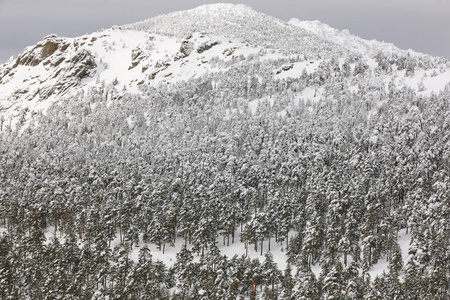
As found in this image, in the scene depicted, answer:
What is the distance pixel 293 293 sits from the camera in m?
55.4

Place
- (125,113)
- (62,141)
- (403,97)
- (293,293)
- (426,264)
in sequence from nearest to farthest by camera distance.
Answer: (293,293) → (426,264) → (403,97) → (62,141) → (125,113)

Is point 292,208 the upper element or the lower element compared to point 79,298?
upper

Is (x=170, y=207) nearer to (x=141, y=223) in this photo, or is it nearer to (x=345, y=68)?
(x=141, y=223)

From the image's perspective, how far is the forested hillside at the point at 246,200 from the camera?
67.1m

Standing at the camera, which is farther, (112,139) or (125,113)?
→ (125,113)

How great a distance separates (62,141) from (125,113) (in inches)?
1615

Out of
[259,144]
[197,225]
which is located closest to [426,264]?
[197,225]

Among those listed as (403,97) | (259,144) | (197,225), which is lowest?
(197,225)

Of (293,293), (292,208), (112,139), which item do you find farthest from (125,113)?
(293,293)

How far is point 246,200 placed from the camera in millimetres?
100625

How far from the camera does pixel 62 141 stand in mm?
159500

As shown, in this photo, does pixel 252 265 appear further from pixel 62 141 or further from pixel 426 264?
pixel 62 141

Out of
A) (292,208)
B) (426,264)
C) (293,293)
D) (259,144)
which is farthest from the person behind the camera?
(259,144)

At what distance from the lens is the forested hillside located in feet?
220
